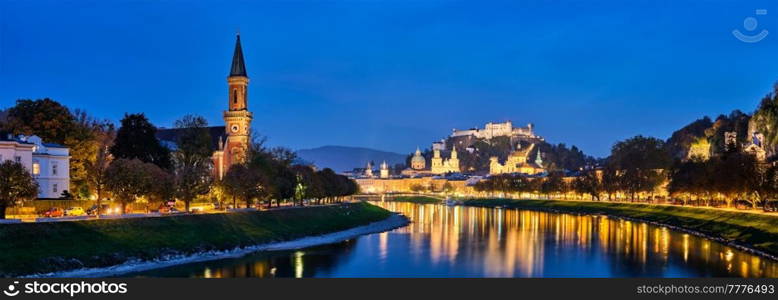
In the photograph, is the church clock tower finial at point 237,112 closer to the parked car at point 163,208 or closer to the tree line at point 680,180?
the parked car at point 163,208

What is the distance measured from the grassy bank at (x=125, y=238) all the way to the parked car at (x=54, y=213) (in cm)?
799

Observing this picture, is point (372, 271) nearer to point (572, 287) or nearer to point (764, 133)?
point (572, 287)

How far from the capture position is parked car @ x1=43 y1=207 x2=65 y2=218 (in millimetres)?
59537

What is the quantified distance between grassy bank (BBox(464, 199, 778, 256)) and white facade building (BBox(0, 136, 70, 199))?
2418 inches

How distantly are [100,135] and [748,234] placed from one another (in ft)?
245

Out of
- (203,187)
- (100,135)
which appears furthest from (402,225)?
(100,135)

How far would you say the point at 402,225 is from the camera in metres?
101

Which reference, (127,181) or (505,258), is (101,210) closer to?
(127,181)

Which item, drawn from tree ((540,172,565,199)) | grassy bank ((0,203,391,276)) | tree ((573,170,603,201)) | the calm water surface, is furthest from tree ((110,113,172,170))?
tree ((540,172,565,199))

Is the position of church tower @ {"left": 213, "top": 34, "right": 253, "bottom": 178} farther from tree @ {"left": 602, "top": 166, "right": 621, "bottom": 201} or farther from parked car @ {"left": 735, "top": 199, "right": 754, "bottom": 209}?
parked car @ {"left": 735, "top": 199, "right": 754, "bottom": 209}

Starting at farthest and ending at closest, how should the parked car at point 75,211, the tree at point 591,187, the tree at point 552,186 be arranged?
1. the tree at point 552,186
2. the tree at point 591,187
3. the parked car at point 75,211

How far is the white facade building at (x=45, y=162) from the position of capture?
65.6m

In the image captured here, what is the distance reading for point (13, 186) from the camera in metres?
53.1

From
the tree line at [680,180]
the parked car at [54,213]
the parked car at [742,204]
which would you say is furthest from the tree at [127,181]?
the parked car at [742,204]
